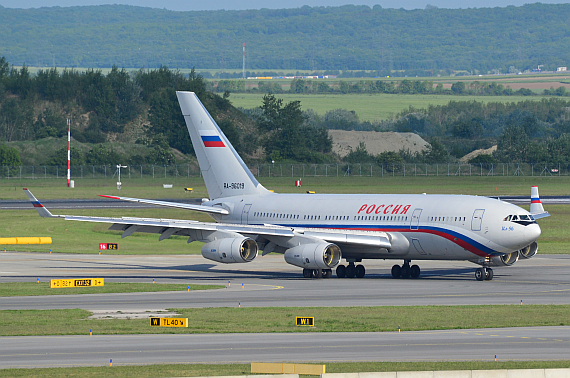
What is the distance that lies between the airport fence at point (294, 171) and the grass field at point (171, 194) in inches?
157

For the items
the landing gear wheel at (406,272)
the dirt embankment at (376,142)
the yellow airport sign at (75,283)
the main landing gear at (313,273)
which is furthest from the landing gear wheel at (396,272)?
the dirt embankment at (376,142)

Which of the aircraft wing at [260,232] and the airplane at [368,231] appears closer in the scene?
the airplane at [368,231]

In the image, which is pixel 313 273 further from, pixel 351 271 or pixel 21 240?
pixel 21 240

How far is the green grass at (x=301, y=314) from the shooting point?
27.1 meters

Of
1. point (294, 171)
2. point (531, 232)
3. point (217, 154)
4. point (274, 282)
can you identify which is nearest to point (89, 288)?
point (274, 282)

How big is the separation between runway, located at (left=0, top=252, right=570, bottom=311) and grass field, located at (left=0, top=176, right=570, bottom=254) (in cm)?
816

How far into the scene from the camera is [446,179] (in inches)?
5054

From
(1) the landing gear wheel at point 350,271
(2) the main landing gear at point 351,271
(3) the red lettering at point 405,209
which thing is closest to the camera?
(3) the red lettering at point 405,209

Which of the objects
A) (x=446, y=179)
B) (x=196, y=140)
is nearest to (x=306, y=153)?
(x=446, y=179)

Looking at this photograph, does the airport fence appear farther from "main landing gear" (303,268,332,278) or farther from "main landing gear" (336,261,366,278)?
"main landing gear" (303,268,332,278)

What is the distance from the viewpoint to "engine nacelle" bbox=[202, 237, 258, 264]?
143 feet

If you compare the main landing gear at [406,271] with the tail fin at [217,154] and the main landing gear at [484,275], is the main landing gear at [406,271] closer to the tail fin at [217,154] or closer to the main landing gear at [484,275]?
the main landing gear at [484,275]

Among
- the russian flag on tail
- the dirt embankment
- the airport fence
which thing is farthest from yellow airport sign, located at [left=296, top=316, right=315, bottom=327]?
the dirt embankment

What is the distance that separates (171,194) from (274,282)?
68.2m
